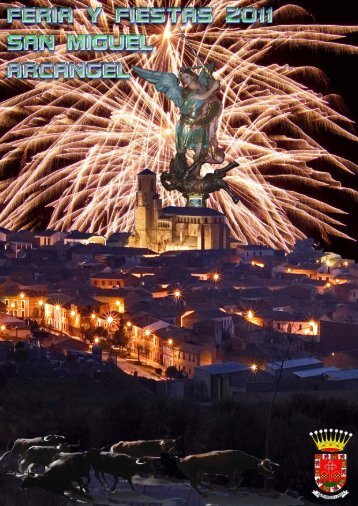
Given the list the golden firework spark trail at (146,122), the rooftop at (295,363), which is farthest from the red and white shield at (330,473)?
the golden firework spark trail at (146,122)

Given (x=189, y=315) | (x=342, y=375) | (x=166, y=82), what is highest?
(x=166, y=82)

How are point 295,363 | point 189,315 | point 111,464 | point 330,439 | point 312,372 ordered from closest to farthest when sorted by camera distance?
point 111,464, point 330,439, point 312,372, point 295,363, point 189,315

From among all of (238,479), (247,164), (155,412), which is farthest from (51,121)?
(238,479)

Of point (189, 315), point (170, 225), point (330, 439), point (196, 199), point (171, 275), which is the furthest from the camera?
point (196, 199)

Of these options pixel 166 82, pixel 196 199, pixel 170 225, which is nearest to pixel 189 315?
pixel 170 225

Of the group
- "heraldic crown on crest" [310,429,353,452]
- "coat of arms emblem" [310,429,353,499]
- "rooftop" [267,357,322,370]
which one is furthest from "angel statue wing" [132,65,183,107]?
"coat of arms emblem" [310,429,353,499]

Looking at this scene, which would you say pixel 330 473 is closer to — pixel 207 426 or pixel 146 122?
pixel 207 426
